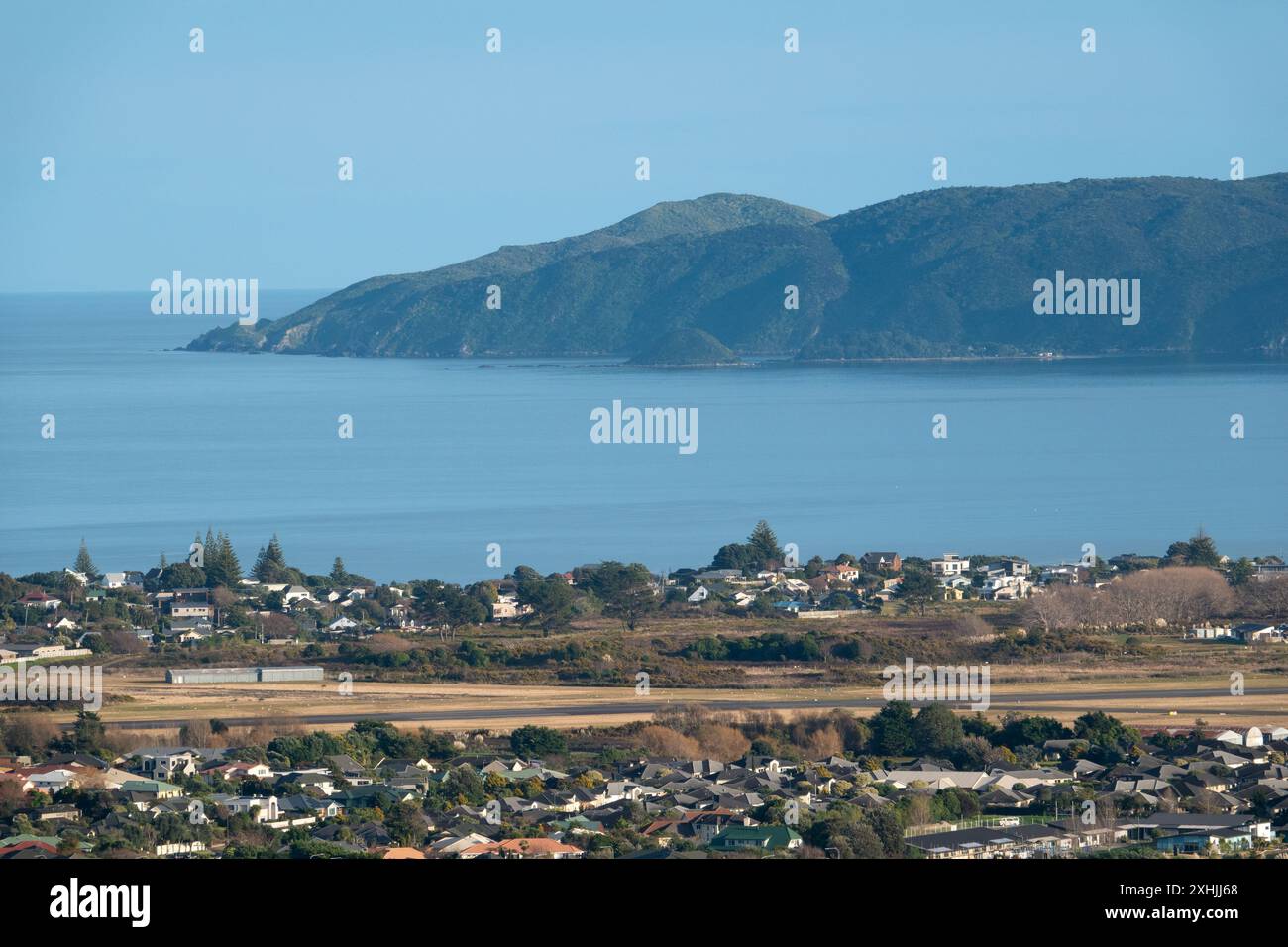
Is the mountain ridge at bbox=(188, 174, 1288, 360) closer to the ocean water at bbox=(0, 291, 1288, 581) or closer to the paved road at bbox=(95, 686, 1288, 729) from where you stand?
the ocean water at bbox=(0, 291, 1288, 581)

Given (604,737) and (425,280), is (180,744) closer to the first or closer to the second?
(604,737)


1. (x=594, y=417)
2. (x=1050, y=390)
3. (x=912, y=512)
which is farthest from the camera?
(x=1050, y=390)

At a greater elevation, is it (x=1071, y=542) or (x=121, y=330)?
(x=121, y=330)

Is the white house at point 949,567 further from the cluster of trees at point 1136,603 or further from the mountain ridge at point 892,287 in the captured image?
the mountain ridge at point 892,287

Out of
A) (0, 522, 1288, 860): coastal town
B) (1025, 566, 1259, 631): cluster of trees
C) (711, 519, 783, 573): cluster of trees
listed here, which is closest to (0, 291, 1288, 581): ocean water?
(711, 519, 783, 573): cluster of trees
